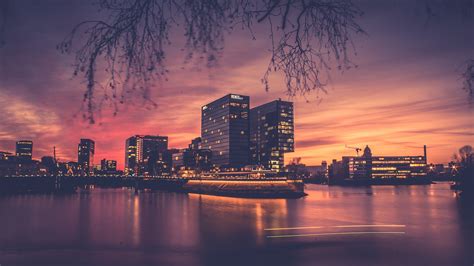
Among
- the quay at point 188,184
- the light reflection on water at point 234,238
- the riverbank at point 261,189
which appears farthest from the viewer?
the quay at point 188,184

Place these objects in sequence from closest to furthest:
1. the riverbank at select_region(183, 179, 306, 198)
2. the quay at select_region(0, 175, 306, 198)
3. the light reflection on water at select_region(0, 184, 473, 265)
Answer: the light reflection on water at select_region(0, 184, 473, 265) → the riverbank at select_region(183, 179, 306, 198) → the quay at select_region(0, 175, 306, 198)

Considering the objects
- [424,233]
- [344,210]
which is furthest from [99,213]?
A: [424,233]

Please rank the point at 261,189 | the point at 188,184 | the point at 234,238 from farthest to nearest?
1. the point at 188,184
2. the point at 261,189
3. the point at 234,238

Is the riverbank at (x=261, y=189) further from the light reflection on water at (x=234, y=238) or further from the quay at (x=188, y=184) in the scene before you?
the light reflection on water at (x=234, y=238)

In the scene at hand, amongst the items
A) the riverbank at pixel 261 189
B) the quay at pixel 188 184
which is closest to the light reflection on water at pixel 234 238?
the riverbank at pixel 261 189

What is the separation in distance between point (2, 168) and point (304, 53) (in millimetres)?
229805

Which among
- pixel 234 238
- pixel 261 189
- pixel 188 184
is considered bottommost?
pixel 234 238

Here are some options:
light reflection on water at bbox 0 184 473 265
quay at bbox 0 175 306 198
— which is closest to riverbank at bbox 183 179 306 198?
quay at bbox 0 175 306 198

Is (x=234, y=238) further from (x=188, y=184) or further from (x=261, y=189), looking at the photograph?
(x=188, y=184)

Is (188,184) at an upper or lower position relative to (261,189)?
lower

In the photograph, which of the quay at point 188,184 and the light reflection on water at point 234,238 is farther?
the quay at point 188,184

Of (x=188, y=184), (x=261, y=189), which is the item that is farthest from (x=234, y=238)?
(x=188, y=184)

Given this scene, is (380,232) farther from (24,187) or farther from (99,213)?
(24,187)

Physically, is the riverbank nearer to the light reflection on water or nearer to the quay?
the quay
